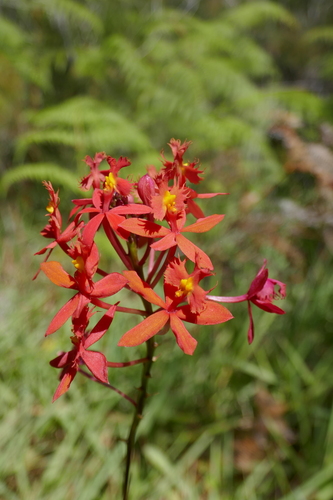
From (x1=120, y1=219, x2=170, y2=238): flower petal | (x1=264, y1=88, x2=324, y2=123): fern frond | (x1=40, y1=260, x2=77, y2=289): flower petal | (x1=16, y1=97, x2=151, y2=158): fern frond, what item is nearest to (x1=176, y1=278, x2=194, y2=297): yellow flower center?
(x1=120, y1=219, x2=170, y2=238): flower petal

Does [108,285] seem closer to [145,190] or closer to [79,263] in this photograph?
[79,263]

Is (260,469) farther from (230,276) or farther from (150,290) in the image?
(150,290)

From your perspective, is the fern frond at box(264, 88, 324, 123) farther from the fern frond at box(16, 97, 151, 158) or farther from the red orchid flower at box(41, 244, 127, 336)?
the red orchid flower at box(41, 244, 127, 336)

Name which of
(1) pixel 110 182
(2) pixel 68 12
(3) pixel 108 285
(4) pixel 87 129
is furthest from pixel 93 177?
(2) pixel 68 12

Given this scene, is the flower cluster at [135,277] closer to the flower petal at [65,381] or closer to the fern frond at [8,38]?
the flower petal at [65,381]

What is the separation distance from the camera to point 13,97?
368 centimetres

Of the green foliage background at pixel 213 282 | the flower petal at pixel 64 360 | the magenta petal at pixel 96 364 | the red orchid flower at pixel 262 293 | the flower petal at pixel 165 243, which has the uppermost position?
the flower petal at pixel 165 243

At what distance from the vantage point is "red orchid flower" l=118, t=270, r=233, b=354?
683 millimetres

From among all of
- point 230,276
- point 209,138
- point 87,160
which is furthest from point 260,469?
point 209,138

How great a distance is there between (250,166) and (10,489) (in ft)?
10.3

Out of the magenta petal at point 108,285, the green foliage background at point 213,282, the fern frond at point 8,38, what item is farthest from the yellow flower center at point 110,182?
the fern frond at point 8,38

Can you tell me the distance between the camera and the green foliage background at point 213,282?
5.53 feet

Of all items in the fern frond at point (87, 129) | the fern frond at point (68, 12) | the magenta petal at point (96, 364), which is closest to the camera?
the magenta petal at point (96, 364)

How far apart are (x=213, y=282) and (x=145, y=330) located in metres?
1.60
